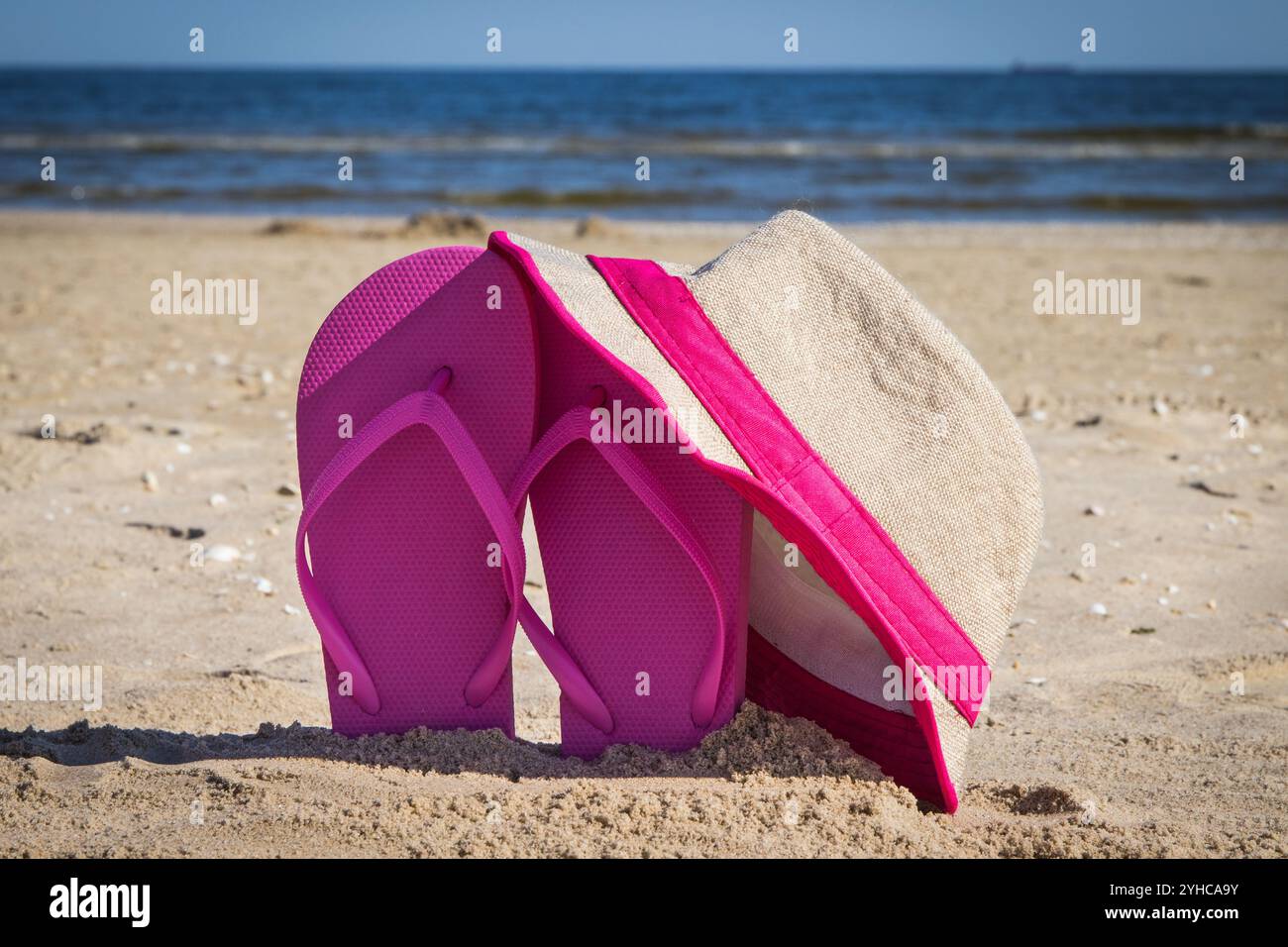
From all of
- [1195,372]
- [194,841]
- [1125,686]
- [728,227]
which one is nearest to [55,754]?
[194,841]

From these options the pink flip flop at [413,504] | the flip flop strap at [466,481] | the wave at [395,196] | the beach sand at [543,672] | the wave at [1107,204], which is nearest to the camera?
the beach sand at [543,672]

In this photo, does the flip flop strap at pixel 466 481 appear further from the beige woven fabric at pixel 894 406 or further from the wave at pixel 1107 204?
the wave at pixel 1107 204

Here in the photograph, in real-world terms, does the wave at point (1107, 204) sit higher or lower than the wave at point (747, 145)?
lower

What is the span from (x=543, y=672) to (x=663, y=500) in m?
0.93

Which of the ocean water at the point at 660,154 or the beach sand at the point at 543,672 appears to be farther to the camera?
the ocean water at the point at 660,154

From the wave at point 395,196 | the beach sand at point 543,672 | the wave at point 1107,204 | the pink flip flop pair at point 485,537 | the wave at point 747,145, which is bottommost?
the beach sand at point 543,672

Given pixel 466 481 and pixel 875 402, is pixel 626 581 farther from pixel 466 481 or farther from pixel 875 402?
pixel 875 402

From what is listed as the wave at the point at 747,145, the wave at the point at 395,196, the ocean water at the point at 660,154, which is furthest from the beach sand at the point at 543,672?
the wave at the point at 747,145

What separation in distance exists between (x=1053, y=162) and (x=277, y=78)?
36.1 meters

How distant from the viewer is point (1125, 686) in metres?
2.66

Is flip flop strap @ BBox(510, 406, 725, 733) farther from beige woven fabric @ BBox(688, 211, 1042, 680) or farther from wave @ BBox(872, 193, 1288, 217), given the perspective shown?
wave @ BBox(872, 193, 1288, 217)

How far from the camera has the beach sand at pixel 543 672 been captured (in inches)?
73.0

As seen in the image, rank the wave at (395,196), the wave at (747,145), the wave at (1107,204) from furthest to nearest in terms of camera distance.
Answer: the wave at (747,145) < the wave at (395,196) < the wave at (1107,204)
